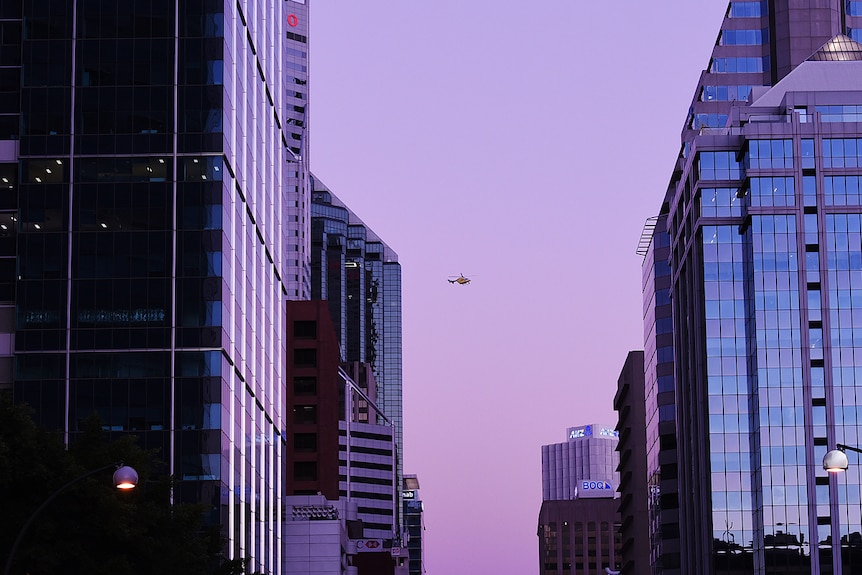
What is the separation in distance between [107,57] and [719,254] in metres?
75.0

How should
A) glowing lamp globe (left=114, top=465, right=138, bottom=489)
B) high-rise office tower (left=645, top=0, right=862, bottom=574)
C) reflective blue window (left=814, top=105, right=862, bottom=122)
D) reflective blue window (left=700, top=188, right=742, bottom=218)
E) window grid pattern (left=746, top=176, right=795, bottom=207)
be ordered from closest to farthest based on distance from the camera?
glowing lamp globe (left=114, top=465, right=138, bottom=489) < high-rise office tower (left=645, top=0, right=862, bottom=574) < window grid pattern (left=746, top=176, right=795, bottom=207) < reflective blue window (left=700, top=188, right=742, bottom=218) < reflective blue window (left=814, top=105, right=862, bottom=122)

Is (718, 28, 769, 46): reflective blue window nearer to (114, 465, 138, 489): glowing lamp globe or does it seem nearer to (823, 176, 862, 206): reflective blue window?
(823, 176, 862, 206): reflective blue window

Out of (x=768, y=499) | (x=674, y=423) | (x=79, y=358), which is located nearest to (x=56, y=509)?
(x=79, y=358)

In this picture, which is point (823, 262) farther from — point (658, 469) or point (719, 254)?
point (658, 469)

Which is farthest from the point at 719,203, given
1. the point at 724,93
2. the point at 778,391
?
the point at 724,93

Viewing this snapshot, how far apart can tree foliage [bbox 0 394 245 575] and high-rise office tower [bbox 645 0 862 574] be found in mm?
101248

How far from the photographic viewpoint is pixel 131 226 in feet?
340

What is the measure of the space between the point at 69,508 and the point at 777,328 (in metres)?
108

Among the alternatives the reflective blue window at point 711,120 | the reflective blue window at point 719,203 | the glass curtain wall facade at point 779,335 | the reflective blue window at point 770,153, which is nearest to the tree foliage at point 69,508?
the glass curtain wall facade at point 779,335

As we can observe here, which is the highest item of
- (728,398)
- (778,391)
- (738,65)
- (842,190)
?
(738,65)

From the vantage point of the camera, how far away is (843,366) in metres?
154

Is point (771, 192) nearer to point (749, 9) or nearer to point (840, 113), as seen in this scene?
point (840, 113)

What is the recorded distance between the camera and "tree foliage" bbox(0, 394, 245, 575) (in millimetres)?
56125

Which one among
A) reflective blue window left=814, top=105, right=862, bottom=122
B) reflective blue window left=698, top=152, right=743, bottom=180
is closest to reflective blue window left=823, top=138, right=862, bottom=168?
Answer: reflective blue window left=814, top=105, right=862, bottom=122
